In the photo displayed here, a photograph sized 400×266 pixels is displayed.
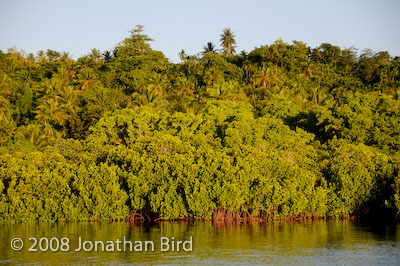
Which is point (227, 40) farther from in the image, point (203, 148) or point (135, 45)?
point (203, 148)

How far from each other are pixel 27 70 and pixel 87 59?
7.56 metres

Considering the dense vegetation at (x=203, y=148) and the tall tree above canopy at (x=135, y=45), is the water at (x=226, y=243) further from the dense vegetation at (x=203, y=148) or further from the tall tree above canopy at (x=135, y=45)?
the tall tree above canopy at (x=135, y=45)

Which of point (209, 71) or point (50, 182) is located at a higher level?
point (209, 71)

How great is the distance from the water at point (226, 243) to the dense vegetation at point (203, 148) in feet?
4.79

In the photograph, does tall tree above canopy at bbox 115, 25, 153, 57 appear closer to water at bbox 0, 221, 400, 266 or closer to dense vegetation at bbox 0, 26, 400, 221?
dense vegetation at bbox 0, 26, 400, 221

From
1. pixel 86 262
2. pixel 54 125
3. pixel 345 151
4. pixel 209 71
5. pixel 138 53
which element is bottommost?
pixel 86 262

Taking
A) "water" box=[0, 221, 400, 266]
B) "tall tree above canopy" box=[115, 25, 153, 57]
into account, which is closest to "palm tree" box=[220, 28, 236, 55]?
"tall tree above canopy" box=[115, 25, 153, 57]

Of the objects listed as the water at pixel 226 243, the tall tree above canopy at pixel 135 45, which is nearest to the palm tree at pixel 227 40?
the tall tree above canopy at pixel 135 45

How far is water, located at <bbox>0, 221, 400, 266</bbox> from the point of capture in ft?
77.2

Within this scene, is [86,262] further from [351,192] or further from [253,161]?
[351,192]

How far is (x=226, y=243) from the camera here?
27422 millimetres

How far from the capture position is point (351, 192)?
35844 mm

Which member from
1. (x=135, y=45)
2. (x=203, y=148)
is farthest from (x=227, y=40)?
(x=203, y=148)

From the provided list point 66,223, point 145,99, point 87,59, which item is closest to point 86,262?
point 66,223
